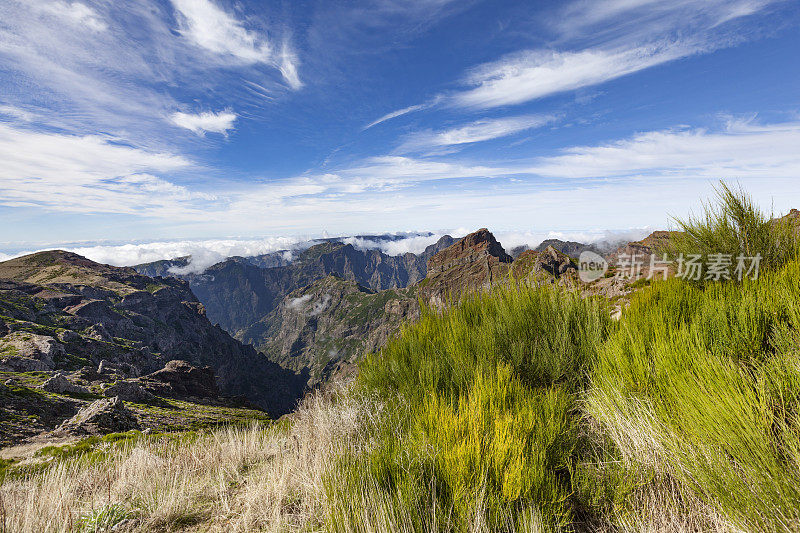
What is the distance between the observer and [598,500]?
297cm

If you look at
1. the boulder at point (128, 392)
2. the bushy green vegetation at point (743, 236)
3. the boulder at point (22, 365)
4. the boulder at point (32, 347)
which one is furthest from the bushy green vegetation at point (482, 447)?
the boulder at point (32, 347)

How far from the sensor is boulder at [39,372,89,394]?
5465 cm

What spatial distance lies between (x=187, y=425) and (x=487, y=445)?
65168 mm

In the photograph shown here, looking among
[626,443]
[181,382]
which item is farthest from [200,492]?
[181,382]

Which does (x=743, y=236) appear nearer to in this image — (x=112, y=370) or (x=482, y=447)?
(x=482, y=447)

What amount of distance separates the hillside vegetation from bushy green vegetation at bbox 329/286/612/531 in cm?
2

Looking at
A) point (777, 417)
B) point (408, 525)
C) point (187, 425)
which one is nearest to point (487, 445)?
point (408, 525)

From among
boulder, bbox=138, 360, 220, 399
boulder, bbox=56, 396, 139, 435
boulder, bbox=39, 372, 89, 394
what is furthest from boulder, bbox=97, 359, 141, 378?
boulder, bbox=56, 396, 139, 435

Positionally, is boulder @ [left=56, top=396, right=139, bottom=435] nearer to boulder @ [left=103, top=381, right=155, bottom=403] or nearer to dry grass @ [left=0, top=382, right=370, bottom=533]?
dry grass @ [left=0, top=382, right=370, bottom=533]

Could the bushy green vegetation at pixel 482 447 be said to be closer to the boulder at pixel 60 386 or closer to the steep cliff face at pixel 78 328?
the boulder at pixel 60 386

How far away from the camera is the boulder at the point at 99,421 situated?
2883cm

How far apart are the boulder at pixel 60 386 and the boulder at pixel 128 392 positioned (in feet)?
12.3

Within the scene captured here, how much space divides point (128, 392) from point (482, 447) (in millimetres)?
85709

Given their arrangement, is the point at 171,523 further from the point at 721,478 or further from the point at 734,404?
the point at 734,404
